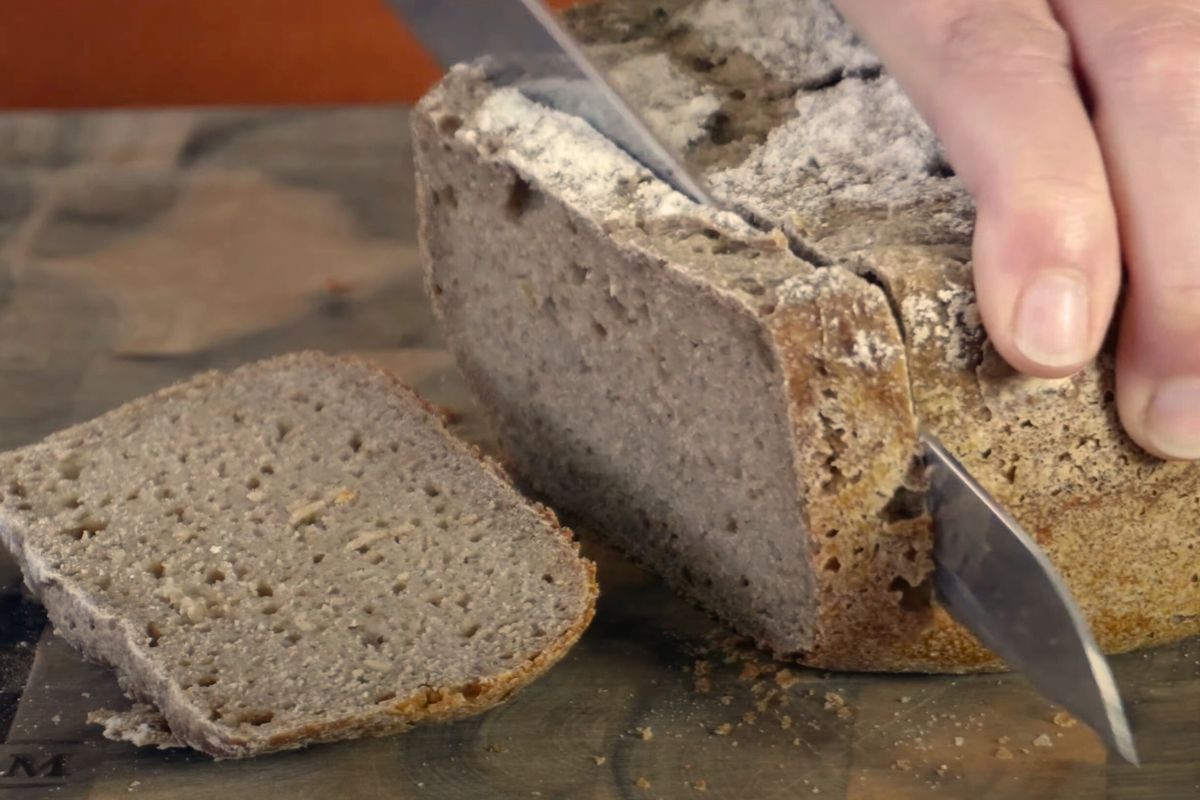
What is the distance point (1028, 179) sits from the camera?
1.90m

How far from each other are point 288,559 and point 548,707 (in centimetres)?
48

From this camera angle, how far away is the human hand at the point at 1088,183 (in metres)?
1.88

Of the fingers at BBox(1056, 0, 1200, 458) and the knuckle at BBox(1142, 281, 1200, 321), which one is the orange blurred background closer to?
the fingers at BBox(1056, 0, 1200, 458)

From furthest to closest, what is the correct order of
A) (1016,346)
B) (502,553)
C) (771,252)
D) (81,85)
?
(81,85) → (502,553) → (771,252) → (1016,346)

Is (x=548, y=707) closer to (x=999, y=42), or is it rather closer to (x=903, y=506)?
(x=903, y=506)

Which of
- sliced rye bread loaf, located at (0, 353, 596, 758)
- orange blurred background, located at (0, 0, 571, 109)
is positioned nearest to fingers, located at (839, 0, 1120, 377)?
sliced rye bread loaf, located at (0, 353, 596, 758)

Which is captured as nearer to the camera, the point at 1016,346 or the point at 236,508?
the point at 1016,346

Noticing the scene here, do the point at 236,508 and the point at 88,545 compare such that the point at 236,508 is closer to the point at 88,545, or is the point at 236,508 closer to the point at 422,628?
the point at 88,545

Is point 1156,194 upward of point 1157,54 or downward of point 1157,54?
downward

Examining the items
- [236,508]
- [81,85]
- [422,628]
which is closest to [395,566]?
[422,628]

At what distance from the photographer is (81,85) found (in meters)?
4.39

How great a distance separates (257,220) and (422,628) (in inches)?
63.9

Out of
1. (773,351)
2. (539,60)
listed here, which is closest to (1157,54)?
(773,351)

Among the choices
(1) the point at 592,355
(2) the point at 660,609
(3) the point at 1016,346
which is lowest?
(2) the point at 660,609
